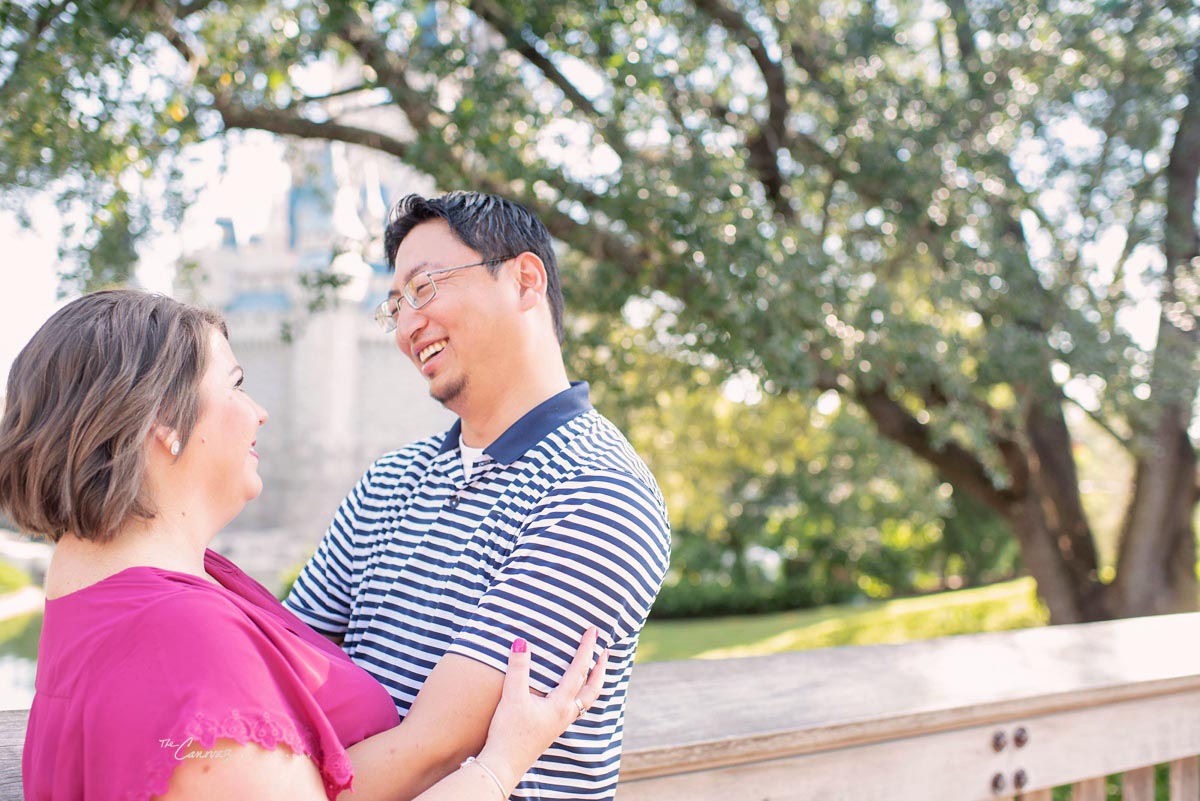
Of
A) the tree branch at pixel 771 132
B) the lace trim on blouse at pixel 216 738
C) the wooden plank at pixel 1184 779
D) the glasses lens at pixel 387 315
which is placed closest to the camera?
the lace trim on blouse at pixel 216 738

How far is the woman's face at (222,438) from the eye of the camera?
124cm

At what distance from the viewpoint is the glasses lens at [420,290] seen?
1.66 m

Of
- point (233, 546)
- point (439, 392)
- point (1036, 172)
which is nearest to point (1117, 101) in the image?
point (1036, 172)

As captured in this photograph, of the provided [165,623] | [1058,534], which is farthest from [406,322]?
[1058,534]

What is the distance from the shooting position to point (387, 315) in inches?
71.7

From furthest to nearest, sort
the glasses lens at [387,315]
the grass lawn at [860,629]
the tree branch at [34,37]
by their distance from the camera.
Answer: the grass lawn at [860,629] < the tree branch at [34,37] < the glasses lens at [387,315]

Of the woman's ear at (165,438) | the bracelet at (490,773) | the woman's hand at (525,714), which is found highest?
the woman's ear at (165,438)

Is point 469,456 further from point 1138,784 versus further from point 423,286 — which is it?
point 1138,784

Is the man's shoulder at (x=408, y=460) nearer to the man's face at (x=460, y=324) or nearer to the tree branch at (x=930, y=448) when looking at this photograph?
the man's face at (x=460, y=324)

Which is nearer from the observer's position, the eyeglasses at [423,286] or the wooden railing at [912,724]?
the wooden railing at [912,724]

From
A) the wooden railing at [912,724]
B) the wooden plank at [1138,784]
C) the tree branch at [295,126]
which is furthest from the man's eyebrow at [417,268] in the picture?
the tree branch at [295,126]

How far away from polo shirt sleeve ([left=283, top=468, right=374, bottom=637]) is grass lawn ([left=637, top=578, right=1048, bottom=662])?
963 cm

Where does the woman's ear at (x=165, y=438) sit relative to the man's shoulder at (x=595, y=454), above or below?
above

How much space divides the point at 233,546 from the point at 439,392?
22.2 metres
